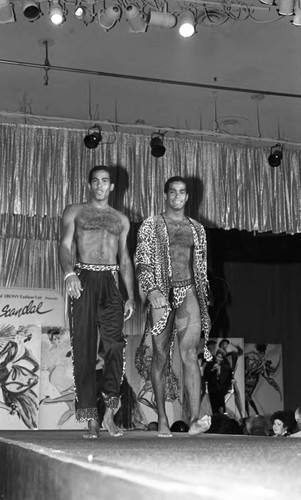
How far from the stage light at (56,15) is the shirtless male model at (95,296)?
184 cm

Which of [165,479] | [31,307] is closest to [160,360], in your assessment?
[165,479]

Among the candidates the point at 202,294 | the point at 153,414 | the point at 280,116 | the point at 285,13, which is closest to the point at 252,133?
the point at 280,116

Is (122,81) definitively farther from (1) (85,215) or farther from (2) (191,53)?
(1) (85,215)

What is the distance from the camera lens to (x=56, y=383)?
9531 mm

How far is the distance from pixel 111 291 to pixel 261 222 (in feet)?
13.0

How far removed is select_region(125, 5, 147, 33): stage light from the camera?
578 cm

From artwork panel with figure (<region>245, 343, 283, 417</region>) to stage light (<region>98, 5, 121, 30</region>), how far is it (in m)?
5.81

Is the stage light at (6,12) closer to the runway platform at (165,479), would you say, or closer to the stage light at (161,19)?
the stage light at (161,19)

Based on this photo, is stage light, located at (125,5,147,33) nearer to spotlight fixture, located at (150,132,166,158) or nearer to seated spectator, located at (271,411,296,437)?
spotlight fixture, located at (150,132,166,158)

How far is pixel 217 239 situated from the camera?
10.3 meters

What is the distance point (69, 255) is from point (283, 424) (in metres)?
3.21

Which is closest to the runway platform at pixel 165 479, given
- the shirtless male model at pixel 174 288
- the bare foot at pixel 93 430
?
the bare foot at pixel 93 430

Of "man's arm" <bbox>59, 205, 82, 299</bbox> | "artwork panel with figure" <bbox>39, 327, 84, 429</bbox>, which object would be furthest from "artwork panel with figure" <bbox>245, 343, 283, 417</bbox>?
"man's arm" <bbox>59, 205, 82, 299</bbox>

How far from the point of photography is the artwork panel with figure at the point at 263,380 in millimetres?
10008
